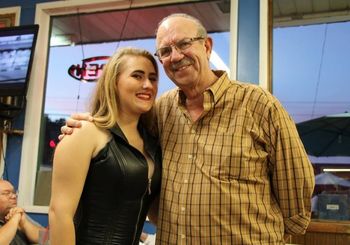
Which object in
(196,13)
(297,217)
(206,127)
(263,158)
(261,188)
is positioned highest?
(196,13)

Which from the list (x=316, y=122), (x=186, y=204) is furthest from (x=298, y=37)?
(x=186, y=204)

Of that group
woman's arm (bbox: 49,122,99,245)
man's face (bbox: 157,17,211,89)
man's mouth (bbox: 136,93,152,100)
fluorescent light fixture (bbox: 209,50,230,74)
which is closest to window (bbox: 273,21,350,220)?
fluorescent light fixture (bbox: 209,50,230,74)

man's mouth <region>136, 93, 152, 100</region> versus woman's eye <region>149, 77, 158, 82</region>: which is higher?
woman's eye <region>149, 77, 158, 82</region>

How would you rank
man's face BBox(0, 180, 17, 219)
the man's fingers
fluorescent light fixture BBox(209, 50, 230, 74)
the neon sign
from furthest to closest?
the neon sign < fluorescent light fixture BBox(209, 50, 230, 74) < man's face BBox(0, 180, 17, 219) < the man's fingers

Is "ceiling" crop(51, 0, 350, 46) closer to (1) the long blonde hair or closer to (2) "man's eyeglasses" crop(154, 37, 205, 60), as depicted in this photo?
(2) "man's eyeglasses" crop(154, 37, 205, 60)

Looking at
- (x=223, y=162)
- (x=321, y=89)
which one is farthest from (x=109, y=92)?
(x=321, y=89)

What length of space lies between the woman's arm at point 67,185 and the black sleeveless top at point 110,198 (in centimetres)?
5

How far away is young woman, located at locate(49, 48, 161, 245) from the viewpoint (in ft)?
4.73

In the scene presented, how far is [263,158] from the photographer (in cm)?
160

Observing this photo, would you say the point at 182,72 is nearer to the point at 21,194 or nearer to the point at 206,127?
the point at 206,127

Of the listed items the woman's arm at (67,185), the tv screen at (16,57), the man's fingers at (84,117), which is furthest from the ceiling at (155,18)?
the woman's arm at (67,185)

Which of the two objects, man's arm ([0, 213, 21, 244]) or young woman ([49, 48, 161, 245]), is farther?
man's arm ([0, 213, 21, 244])

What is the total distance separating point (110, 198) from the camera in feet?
4.87

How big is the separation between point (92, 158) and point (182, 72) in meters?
0.52
